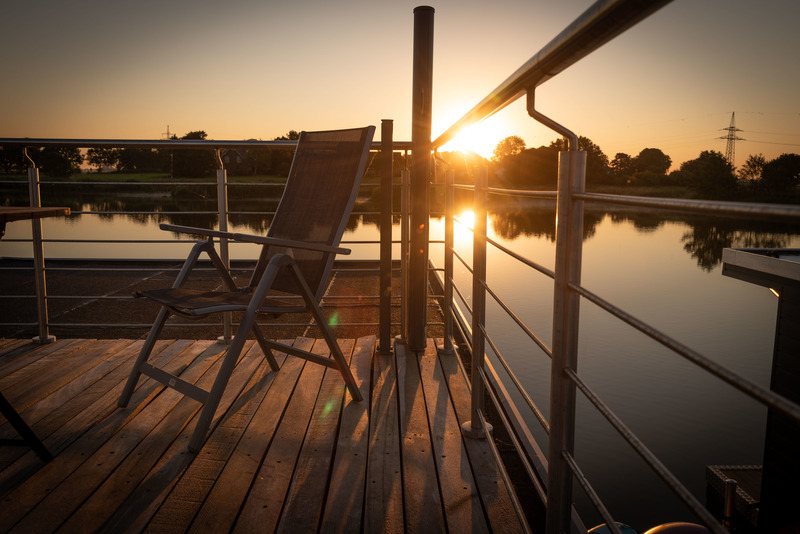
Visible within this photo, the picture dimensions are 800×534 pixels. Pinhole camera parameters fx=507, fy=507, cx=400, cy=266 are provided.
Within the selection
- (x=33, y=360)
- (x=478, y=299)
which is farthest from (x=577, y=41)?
(x=33, y=360)

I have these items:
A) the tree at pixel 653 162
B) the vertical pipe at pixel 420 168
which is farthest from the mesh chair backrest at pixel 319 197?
the tree at pixel 653 162

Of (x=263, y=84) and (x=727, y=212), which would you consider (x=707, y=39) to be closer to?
(x=263, y=84)

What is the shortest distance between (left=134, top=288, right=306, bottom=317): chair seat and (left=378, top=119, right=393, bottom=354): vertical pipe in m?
0.63

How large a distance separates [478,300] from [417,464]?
1.80 ft

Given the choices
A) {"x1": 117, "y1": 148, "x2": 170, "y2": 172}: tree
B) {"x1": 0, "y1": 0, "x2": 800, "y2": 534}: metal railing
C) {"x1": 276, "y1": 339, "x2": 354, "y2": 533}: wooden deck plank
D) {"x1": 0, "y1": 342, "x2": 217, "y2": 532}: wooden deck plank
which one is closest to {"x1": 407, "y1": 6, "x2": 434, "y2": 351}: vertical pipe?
{"x1": 0, "y1": 0, "x2": 800, "y2": 534}: metal railing

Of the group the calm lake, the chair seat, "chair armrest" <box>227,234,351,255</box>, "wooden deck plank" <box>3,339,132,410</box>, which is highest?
"chair armrest" <box>227,234,351,255</box>

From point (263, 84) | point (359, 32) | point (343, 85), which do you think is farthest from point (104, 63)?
point (359, 32)

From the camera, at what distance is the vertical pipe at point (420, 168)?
2416mm

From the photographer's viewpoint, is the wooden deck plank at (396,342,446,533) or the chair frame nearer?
the wooden deck plank at (396,342,446,533)

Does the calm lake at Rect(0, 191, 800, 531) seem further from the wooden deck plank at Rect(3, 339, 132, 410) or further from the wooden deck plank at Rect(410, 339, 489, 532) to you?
the wooden deck plank at Rect(3, 339, 132, 410)

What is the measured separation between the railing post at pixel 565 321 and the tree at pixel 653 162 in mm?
1235

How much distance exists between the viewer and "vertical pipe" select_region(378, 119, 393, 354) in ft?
8.26

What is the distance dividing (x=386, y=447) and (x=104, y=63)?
1815 cm

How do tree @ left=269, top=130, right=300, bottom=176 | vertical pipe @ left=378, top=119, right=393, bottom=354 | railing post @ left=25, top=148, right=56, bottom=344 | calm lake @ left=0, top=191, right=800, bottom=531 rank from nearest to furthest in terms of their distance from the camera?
vertical pipe @ left=378, top=119, right=393, bottom=354 < railing post @ left=25, top=148, right=56, bottom=344 < tree @ left=269, top=130, right=300, bottom=176 < calm lake @ left=0, top=191, right=800, bottom=531
